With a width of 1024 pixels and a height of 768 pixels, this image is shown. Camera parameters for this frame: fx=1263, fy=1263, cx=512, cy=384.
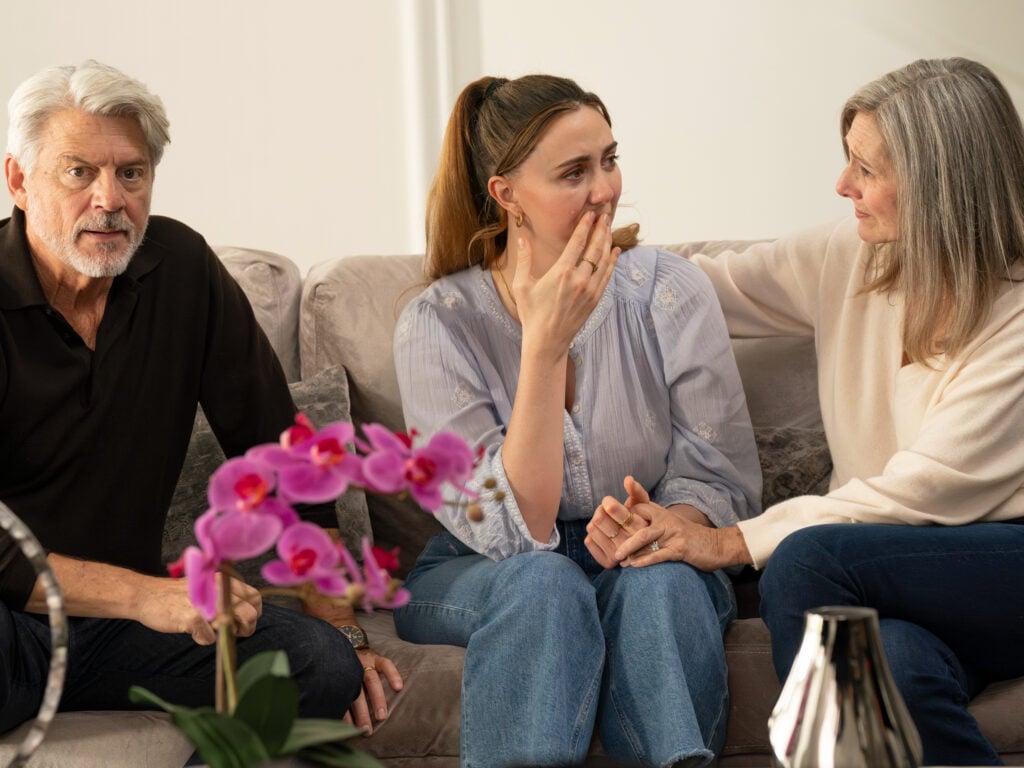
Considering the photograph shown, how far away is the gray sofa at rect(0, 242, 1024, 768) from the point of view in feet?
5.77

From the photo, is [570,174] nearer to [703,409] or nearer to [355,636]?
[703,409]

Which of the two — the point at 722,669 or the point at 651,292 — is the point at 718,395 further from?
the point at 722,669

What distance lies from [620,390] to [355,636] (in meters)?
0.58

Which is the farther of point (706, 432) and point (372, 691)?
point (706, 432)

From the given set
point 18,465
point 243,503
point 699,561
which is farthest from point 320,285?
point 243,503

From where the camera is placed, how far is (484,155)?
2.19m

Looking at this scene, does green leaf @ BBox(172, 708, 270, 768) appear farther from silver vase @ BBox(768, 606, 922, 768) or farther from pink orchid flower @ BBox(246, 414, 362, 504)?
silver vase @ BBox(768, 606, 922, 768)

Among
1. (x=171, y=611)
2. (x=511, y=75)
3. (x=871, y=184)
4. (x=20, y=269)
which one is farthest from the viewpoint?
(x=511, y=75)

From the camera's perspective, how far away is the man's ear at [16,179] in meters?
1.91

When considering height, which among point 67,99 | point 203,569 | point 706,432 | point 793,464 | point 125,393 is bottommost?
point 793,464

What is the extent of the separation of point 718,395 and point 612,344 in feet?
0.64

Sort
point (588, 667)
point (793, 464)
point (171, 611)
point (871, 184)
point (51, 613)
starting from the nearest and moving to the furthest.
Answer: point (51, 613) → point (171, 611) → point (588, 667) → point (871, 184) → point (793, 464)

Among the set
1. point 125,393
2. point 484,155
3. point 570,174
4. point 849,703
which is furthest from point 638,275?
point 849,703

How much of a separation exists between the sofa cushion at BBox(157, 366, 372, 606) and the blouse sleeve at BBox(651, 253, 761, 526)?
1.80ft
